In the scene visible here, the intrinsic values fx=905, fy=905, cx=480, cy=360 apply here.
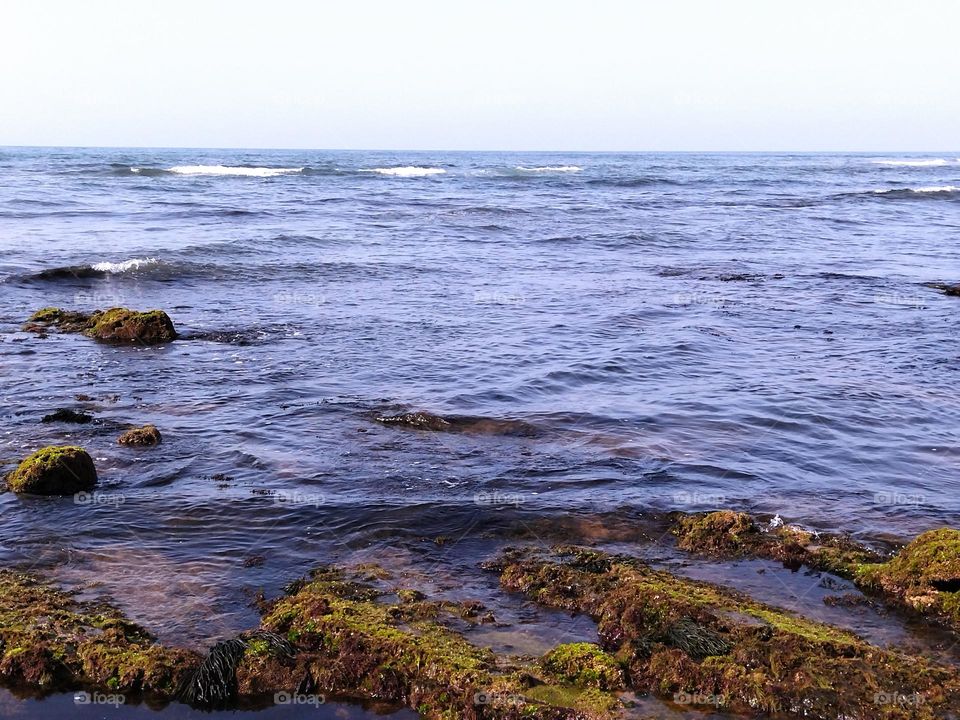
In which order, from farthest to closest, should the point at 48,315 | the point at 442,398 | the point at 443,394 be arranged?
the point at 48,315 → the point at 443,394 → the point at 442,398

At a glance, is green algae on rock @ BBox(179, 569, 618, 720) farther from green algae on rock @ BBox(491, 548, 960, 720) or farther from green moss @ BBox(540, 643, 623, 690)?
green algae on rock @ BBox(491, 548, 960, 720)

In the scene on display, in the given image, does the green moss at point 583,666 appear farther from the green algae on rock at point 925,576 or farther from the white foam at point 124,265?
the white foam at point 124,265

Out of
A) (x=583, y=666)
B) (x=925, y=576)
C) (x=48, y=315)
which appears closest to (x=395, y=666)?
(x=583, y=666)

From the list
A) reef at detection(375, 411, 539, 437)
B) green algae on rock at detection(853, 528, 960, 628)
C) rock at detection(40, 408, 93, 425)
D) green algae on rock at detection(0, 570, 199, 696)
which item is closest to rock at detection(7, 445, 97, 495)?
rock at detection(40, 408, 93, 425)

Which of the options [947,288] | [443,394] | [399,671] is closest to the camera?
[399,671]

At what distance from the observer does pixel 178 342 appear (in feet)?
47.2

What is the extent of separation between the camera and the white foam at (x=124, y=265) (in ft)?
67.4

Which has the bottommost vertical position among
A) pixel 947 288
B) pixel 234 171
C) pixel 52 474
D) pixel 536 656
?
pixel 536 656

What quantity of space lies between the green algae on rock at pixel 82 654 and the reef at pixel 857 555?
4140 millimetres

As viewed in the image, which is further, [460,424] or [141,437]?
[460,424]

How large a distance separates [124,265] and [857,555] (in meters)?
18.2

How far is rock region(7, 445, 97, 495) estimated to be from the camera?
8156mm

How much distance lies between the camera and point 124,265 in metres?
21.0

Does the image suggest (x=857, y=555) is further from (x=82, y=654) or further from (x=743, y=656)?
(x=82, y=654)
